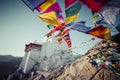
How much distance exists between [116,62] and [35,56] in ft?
82.8

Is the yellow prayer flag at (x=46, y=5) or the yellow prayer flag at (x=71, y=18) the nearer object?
the yellow prayer flag at (x=46, y=5)

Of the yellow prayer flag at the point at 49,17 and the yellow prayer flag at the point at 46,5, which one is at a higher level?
the yellow prayer flag at the point at 46,5

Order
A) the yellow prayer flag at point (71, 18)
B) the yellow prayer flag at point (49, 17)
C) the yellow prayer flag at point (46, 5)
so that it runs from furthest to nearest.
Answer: the yellow prayer flag at point (71, 18) → the yellow prayer flag at point (49, 17) → the yellow prayer flag at point (46, 5)

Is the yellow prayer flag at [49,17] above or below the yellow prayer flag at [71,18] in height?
below

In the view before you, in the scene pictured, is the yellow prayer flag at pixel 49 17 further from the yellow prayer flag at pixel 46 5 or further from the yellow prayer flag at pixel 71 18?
the yellow prayer flag at pixel 71 18

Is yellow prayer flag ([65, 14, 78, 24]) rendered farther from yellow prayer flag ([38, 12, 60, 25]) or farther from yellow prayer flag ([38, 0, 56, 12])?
yellow prayer flag ([38, 0, 56, 12])

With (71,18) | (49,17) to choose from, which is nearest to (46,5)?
(49,17)

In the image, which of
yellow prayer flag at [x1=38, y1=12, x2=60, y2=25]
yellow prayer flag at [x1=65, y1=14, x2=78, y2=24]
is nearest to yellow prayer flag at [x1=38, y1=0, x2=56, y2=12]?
yellow prayer flag at [x1=38, y1=12, x2=60, y2=25]

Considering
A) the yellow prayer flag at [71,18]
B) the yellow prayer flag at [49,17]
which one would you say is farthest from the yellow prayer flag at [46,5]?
the yellow prayer flag at [71,18]

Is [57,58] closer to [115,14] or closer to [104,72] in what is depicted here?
[104,72]

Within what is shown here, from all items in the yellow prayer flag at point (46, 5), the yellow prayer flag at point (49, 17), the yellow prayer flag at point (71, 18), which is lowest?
the yellow prayer flag at point (49, 17)

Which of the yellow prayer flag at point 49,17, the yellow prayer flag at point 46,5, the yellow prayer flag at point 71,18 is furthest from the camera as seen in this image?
the yellow prayer flag at point 71,18

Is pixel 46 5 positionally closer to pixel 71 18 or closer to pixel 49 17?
pixel 49 17

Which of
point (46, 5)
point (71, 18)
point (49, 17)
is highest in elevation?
point (46, 5)
